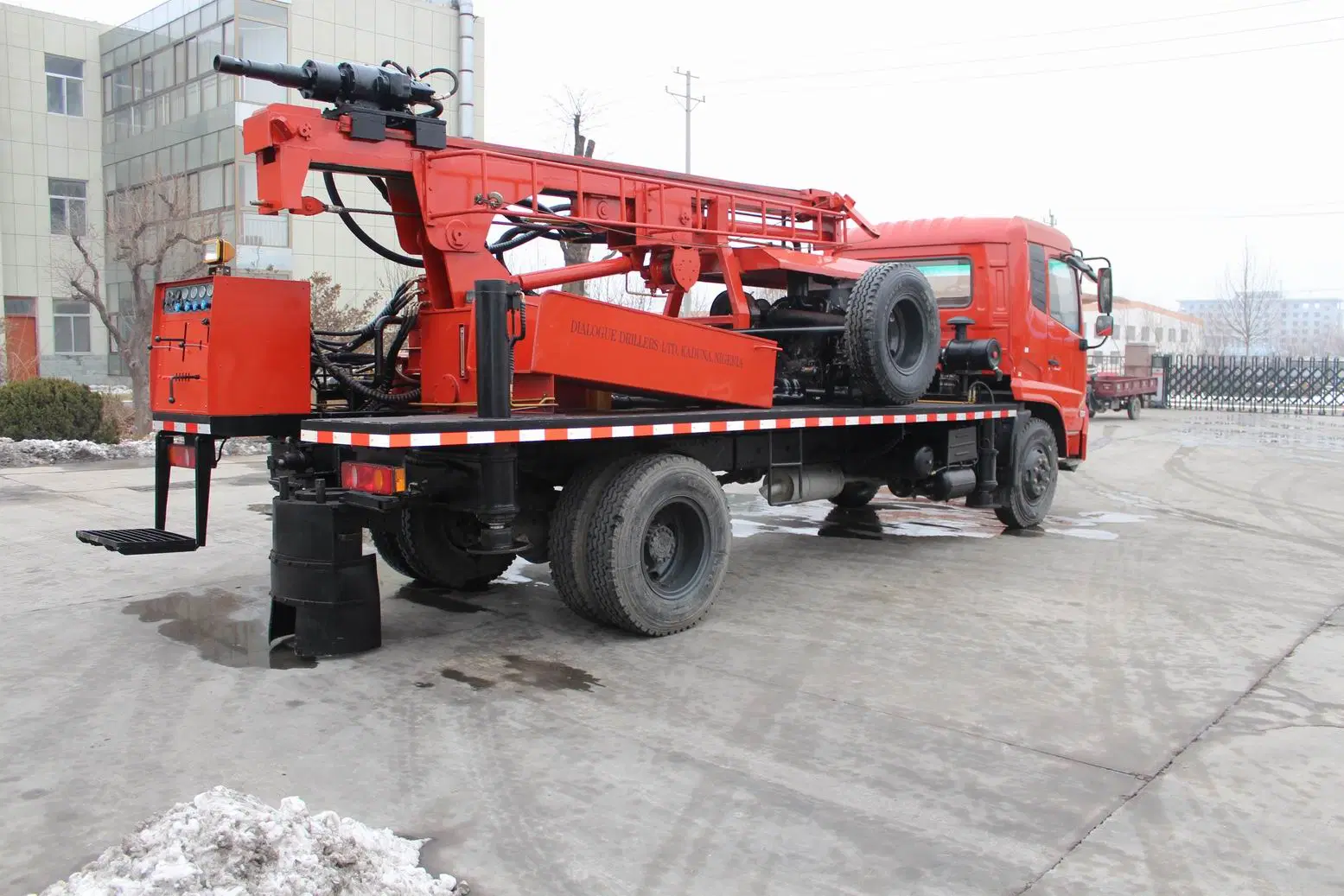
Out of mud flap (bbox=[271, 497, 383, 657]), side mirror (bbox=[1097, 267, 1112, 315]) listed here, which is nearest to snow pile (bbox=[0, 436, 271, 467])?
mud flap (bbox=[271, 497, 383, 657])

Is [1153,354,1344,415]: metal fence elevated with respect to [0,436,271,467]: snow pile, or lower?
elevated

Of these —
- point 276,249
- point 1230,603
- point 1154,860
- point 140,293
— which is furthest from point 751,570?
point 276,249

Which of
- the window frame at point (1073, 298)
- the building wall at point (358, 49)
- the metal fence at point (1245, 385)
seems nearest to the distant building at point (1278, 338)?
the metal fence at point (1245, 385)

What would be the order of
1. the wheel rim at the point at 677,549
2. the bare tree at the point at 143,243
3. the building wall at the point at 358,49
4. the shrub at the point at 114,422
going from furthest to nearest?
the building wall at the point at 358,49 < the bare tree at the point at 143,243 < the shrub at the point at 114,422 < the wheel rim at the point at 677,549

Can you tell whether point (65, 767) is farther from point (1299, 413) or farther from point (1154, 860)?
point (1299, 413)

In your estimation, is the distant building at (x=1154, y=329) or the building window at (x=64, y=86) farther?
the distant building at (x=1154, y=329)

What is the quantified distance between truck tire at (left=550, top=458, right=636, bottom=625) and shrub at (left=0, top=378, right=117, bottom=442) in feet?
42.7

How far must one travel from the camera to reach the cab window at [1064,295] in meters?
10.6

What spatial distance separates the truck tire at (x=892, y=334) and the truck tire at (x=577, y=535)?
93.7 inches

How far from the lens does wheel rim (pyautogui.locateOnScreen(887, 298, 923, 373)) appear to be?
830cm

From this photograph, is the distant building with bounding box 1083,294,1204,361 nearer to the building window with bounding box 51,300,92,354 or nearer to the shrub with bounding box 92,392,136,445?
the building window with bounding box 51,300,92,354

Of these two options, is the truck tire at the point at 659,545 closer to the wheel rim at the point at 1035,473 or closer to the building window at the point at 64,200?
the wheel rim at the point at 1035,473

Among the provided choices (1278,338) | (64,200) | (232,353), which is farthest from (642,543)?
(1278,338)

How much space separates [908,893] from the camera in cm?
339
